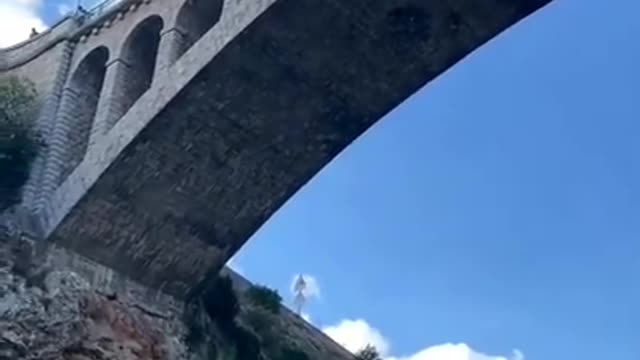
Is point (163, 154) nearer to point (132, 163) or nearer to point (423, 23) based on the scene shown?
point (132, 163)

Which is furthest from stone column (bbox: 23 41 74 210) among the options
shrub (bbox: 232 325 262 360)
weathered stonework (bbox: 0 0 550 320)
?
shrub (bbox: 232 325 262 360)

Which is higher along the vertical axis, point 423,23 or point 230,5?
point 423,23

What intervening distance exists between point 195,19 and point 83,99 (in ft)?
8.63

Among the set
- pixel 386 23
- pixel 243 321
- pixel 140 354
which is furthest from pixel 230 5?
pixel 243 321

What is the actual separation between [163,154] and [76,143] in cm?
198

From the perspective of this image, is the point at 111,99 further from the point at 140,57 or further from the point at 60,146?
the point at 60,146

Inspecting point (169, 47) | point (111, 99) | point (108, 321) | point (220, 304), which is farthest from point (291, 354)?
point (169, 47)

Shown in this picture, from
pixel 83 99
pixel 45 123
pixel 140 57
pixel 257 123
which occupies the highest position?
pixel 140 57

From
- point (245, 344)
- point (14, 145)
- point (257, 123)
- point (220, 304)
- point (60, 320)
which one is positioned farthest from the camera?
point (220, 304)

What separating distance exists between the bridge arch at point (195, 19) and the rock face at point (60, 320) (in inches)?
145

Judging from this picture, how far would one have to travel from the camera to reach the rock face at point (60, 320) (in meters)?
14.1

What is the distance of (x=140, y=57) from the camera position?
659 inches

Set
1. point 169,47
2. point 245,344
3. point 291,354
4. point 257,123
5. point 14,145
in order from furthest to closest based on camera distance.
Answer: point 291,354, point 245,344, point 14,145, point 257,123, point 169,47

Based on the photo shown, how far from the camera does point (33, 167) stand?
1633cm
